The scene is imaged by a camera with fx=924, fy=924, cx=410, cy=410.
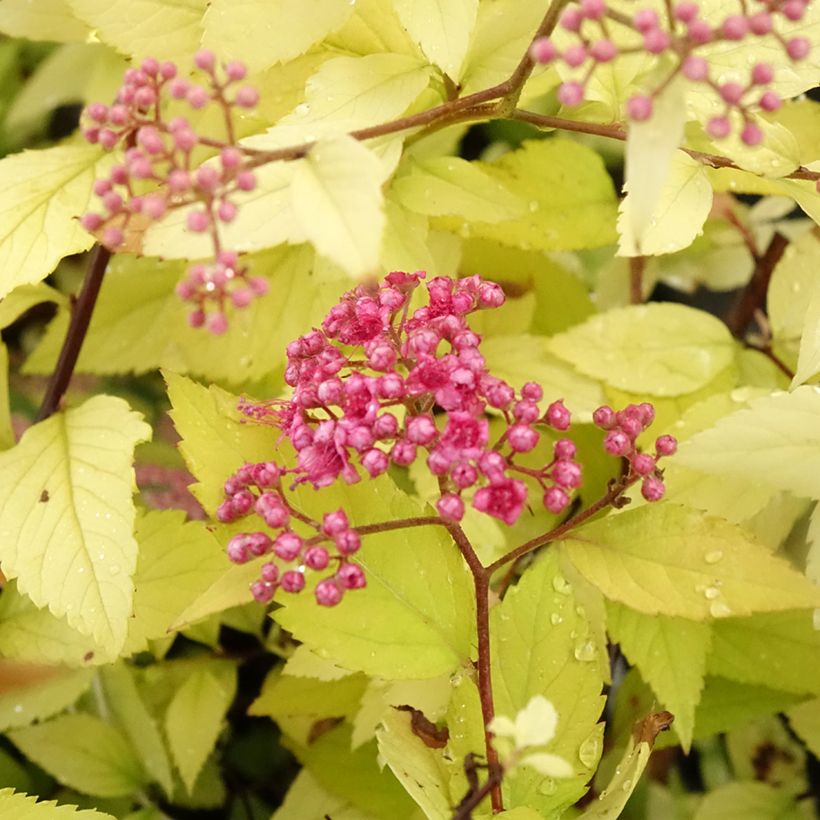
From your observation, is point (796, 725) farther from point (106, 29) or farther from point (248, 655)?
point (106, 29)

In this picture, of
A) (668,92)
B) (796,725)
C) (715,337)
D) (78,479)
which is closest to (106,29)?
(78,479)

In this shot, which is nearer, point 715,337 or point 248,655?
point 715,337

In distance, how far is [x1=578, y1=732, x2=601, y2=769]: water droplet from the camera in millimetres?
609

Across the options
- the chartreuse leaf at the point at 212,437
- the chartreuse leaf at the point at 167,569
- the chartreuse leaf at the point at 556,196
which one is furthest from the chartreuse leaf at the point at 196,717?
the chartreuse leaf at the point at 556,196

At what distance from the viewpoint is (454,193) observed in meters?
0.76

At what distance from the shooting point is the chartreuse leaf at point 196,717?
90 centimetres

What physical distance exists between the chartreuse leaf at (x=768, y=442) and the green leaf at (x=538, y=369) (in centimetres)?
22

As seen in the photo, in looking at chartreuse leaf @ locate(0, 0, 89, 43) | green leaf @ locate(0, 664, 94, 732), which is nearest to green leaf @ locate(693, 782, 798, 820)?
green leaf @ locate(0, 664, 94, 732)

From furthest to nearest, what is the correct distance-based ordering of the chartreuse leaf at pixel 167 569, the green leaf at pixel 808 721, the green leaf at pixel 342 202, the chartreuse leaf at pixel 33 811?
the green leaf at pixel 808 721 → the chartreuse leaf at pixel 167 569 → the chartreuse leaf at pixel 33 811 → the green leaf at pixel 342 202

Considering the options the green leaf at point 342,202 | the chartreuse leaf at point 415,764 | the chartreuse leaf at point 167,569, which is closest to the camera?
the green leaf at point 342,202

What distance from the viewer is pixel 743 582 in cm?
57

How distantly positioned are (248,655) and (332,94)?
628mm

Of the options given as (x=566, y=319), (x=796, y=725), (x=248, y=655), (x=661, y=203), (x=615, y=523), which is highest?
(x=661, y=203)

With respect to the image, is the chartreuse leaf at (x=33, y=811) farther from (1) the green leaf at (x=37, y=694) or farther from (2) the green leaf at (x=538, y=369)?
(2) the green leaf at (x=538, y=369)
